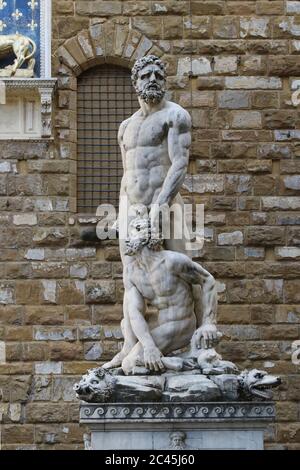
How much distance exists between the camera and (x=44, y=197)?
17.6 m

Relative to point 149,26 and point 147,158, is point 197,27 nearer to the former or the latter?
point 149,26

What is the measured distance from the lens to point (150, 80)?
14.3 metres

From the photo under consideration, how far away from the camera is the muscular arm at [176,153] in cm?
1414

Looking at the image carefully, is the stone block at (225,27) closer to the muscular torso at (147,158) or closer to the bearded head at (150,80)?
the bearded head at (150,80)

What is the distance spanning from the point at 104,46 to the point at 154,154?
376 centimetres

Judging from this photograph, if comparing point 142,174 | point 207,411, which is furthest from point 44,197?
Answer: point 207,411

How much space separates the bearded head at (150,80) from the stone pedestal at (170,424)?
2837mm

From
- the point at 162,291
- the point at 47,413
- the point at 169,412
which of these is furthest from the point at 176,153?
the point at 47,413

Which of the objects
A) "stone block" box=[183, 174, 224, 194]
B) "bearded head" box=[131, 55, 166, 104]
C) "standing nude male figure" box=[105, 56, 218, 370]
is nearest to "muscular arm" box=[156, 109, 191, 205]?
"standing nude male figure" box=[105, 56, 218, 370]

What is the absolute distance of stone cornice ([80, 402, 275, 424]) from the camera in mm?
13320

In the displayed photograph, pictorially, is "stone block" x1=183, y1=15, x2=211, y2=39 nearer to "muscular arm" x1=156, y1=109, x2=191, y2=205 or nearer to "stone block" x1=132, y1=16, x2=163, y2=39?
"stone block" x1=132, y1=16, x2=163, y2=39

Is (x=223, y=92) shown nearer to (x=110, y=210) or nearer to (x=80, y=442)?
(x=110, y=210)

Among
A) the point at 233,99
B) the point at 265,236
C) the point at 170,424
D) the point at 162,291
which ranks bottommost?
the point at 170,424

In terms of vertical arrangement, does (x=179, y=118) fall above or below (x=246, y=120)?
below
